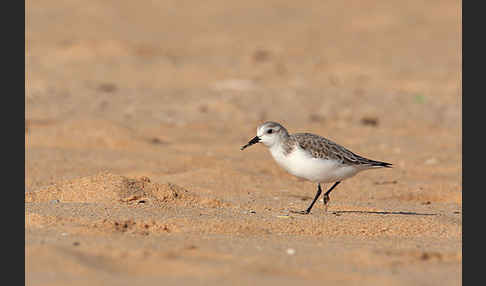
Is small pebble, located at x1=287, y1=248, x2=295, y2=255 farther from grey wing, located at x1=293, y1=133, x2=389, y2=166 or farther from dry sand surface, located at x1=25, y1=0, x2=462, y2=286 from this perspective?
grey wing, located at x1=293, y1=133, x2=389, y2=166

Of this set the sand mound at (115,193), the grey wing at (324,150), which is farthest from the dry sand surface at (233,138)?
the grey wing at (324,150)

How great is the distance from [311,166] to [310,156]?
8cm

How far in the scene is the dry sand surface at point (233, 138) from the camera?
16.0ft

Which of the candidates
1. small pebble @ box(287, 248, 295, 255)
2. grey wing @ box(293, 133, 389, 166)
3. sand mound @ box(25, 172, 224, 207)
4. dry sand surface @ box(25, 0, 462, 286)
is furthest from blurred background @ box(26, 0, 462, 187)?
small pebble @ box(287, 248, 295, 255)

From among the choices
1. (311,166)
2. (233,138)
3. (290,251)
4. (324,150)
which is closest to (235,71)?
(233,138)

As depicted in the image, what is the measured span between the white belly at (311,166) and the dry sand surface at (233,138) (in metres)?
0.30

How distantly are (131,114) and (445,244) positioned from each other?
26.4ft

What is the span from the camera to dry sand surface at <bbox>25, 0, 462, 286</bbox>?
16.0ft

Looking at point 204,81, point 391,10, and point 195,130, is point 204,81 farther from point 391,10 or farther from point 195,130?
point 391,10

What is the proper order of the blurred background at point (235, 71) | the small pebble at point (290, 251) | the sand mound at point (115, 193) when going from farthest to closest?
the blurred background at point (235, 71), the sand mound at point (115, 193), the small pebble at point (290, 251)

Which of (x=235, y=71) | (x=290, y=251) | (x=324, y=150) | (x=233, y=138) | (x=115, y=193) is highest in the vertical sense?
(x=235, y=71)

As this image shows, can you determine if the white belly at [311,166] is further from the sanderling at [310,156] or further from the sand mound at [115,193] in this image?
the sand mound at [115,193]

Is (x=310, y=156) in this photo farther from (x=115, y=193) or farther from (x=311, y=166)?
(x=115, y=193)

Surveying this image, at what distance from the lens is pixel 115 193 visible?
6832 mm
